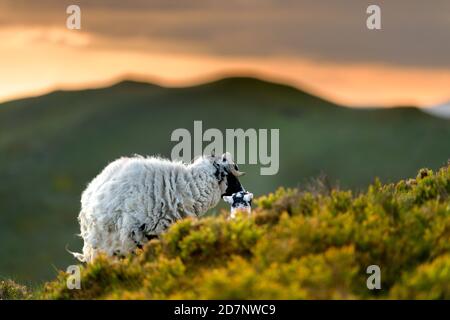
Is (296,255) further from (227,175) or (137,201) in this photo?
(227,175)

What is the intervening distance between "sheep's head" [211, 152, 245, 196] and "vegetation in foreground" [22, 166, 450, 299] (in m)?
3.65

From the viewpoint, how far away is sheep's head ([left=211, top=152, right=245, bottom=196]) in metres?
20.8

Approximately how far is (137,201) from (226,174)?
8.83 ft

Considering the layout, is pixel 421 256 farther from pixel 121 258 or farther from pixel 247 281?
pixel 121 258

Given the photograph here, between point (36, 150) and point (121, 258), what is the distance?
175489 mm

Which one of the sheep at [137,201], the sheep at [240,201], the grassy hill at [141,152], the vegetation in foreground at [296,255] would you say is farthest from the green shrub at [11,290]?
the grassy hill at [141,152]

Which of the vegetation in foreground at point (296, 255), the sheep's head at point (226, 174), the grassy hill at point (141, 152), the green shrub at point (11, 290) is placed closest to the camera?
the vegetation in foreground at point (296, 255)

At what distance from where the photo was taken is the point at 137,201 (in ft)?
61.9

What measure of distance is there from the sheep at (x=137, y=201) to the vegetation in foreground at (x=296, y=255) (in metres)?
1.72

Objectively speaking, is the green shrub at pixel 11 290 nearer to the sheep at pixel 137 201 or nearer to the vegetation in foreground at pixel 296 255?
the sheep at pixel 137 201

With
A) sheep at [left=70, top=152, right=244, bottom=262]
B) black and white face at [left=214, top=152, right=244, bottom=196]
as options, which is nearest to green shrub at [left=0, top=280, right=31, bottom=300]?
sheep at [left=70, top=152, right=244, bottom=262]

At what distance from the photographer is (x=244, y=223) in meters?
15.8

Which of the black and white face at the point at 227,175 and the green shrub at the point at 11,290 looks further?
the black and white face at the point at 227,175

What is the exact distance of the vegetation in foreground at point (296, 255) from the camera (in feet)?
45.5
